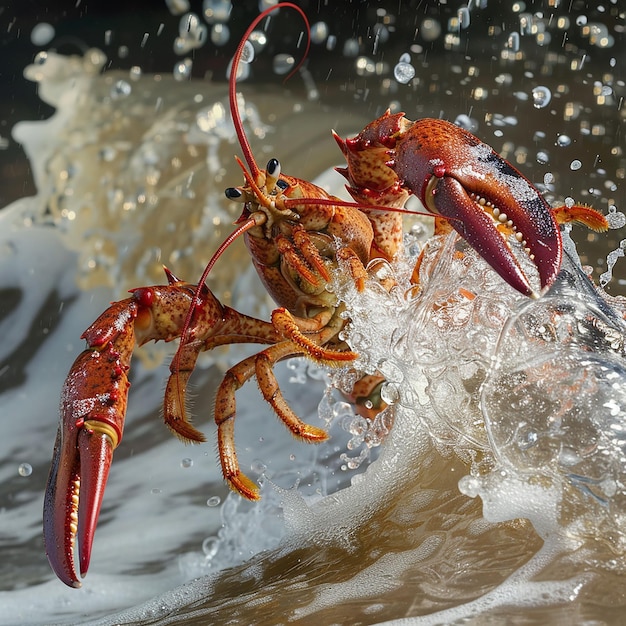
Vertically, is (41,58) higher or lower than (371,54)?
higher

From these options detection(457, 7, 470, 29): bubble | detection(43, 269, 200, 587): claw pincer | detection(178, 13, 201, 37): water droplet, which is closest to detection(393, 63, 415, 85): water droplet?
detection(457, 7, 470, 29): bubble

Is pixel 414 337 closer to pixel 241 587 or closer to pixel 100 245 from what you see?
pixel 241 587

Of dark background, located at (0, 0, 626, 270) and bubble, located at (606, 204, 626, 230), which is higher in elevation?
dark background, located at (0, 0, 626, 270)

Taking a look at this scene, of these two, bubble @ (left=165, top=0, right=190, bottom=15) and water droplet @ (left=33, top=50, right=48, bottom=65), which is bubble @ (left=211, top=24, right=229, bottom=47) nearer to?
bubble @ (left=165, top=0, right=190, bottom=15)

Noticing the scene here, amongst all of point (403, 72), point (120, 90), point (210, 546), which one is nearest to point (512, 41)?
point (403, 72)

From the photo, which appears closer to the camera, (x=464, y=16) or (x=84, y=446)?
(x=84, y=446)

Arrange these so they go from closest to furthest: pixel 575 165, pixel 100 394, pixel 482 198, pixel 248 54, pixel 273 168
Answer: pixel 482 198 < pixel 100 394 < pixel 273 168 < pixel 575 165 < pixel 248 54

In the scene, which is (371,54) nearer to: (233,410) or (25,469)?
(233,410)

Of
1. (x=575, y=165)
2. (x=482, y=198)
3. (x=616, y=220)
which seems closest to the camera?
(x=482, y=198)
